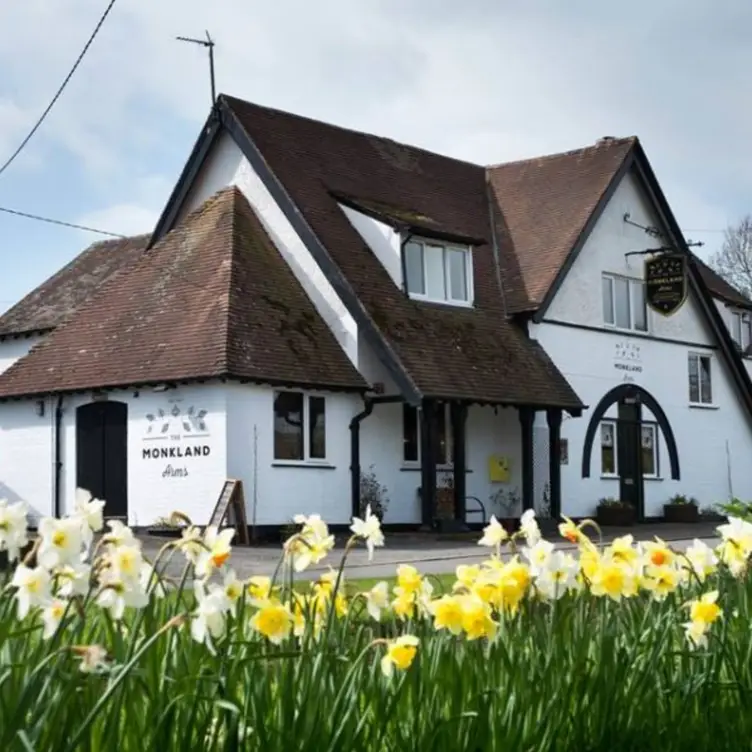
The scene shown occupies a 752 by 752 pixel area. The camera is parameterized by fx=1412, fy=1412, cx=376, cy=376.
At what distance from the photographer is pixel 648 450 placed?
34.0 m

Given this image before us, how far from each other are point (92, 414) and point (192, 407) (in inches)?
112

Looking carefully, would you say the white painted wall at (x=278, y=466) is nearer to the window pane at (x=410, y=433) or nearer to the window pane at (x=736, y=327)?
the window pane at (x=410, y=433)

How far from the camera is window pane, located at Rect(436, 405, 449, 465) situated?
1126 inches

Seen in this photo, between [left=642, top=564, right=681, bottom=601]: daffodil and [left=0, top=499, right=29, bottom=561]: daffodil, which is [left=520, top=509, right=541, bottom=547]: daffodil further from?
[left=0, top=499, right=29, bottom=561]: daffodil

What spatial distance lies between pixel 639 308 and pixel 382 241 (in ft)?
29.0

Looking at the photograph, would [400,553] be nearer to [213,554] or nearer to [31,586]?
[213,554]

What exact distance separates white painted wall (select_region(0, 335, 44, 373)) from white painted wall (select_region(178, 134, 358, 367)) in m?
9.42

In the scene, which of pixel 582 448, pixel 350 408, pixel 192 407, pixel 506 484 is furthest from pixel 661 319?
pixel 192 407

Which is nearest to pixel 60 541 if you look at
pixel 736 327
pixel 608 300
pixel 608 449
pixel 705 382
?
pixel 608 449

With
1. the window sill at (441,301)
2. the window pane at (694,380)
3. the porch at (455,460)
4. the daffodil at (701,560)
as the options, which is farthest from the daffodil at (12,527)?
the window pane at (694,380)

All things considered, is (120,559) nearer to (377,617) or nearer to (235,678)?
(235,678)

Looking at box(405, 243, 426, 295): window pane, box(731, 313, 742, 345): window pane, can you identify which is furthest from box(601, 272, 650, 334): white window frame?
box(731, 313, 742, 345): window pane

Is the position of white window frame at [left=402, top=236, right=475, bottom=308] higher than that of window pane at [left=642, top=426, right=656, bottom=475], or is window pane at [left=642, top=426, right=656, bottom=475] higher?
white window frame at [left=402, top=236, right=475, bottom=308]

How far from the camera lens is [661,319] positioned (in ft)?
113
